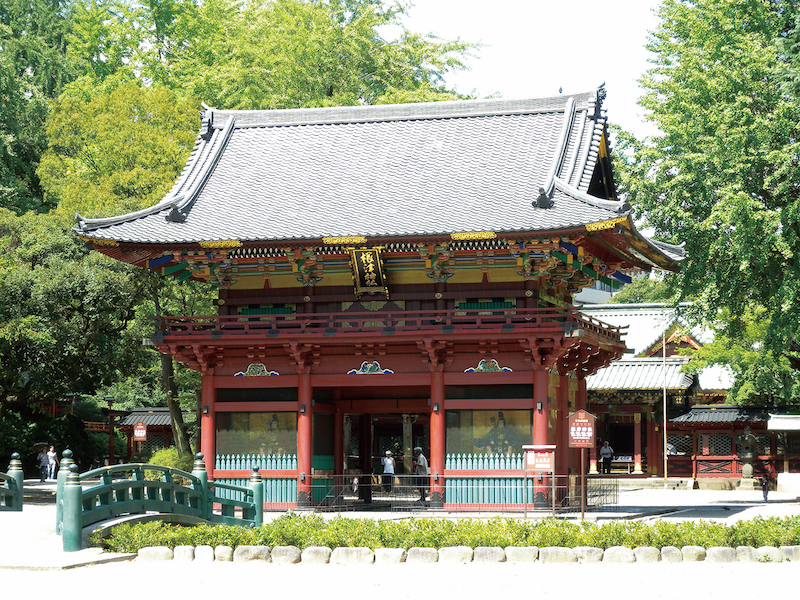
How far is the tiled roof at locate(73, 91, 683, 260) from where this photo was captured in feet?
97.5

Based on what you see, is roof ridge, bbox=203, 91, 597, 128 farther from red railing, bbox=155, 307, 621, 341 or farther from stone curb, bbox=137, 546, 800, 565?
stone curb, bbox=137, 546, 800, 565

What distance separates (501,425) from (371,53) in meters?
32.2

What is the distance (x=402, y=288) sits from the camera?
1225 inches

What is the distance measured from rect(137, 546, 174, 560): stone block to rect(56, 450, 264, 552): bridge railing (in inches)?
45.4

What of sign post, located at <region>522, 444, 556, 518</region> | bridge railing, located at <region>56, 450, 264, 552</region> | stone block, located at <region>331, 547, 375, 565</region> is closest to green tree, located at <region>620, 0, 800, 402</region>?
sign post, located at <region>522, 444, 556, 518</region>

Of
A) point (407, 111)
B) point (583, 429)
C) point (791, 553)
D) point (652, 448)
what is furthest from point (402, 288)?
point (652, 448)

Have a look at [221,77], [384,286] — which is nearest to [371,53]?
[221,77]

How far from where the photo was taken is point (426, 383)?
99.3 ft

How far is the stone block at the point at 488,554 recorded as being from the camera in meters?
18.4

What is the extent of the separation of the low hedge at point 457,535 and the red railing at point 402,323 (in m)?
9.29

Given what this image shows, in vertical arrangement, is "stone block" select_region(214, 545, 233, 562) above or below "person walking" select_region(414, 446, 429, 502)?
below

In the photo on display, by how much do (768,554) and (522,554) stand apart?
4.11 metres

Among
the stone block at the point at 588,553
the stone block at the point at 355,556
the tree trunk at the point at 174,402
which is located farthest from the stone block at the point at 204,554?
Answer: the tree trunk at the point at 174,402

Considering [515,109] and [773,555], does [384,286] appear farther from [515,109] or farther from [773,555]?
[773,555]
